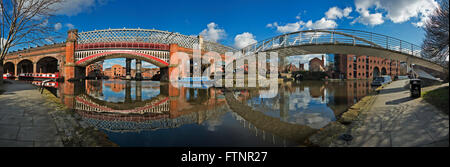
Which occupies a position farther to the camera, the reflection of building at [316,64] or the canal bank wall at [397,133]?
the reflection of building at [316,64]

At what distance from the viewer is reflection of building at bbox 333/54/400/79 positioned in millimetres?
58594

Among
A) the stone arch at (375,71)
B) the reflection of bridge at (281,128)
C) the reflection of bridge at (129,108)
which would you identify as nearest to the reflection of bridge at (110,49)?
the reflection of bridge at (129,108)

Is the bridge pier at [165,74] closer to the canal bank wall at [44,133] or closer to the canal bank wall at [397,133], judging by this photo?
the canal bank wall at [44,133]

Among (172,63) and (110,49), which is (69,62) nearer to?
(110,49)

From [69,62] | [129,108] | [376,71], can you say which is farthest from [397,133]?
[376,71]

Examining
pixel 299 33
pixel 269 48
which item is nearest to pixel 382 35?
pixel 299 33

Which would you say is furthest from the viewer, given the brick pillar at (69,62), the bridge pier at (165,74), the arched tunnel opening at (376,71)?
the arched tunnel opening at (376,71)

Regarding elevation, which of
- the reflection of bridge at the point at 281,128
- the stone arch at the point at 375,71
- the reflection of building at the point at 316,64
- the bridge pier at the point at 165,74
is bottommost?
the reflection of bridge at the point at 281,128

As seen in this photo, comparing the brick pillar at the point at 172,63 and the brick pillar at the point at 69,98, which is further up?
the brick pillar at the point at 172,63

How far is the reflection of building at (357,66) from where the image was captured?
5859 centimetres

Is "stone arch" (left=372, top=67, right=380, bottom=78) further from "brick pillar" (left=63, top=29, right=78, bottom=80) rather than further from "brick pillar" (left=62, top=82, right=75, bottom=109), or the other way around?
"brick pillar" (left=63, top=29, right=78, bottom=80)

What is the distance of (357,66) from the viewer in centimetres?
6034

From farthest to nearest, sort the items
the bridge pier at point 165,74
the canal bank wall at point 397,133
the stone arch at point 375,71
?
the stone arch at point 375,71 < the bridge pier at point 165,74 < the canal bank wall at point 397,133
